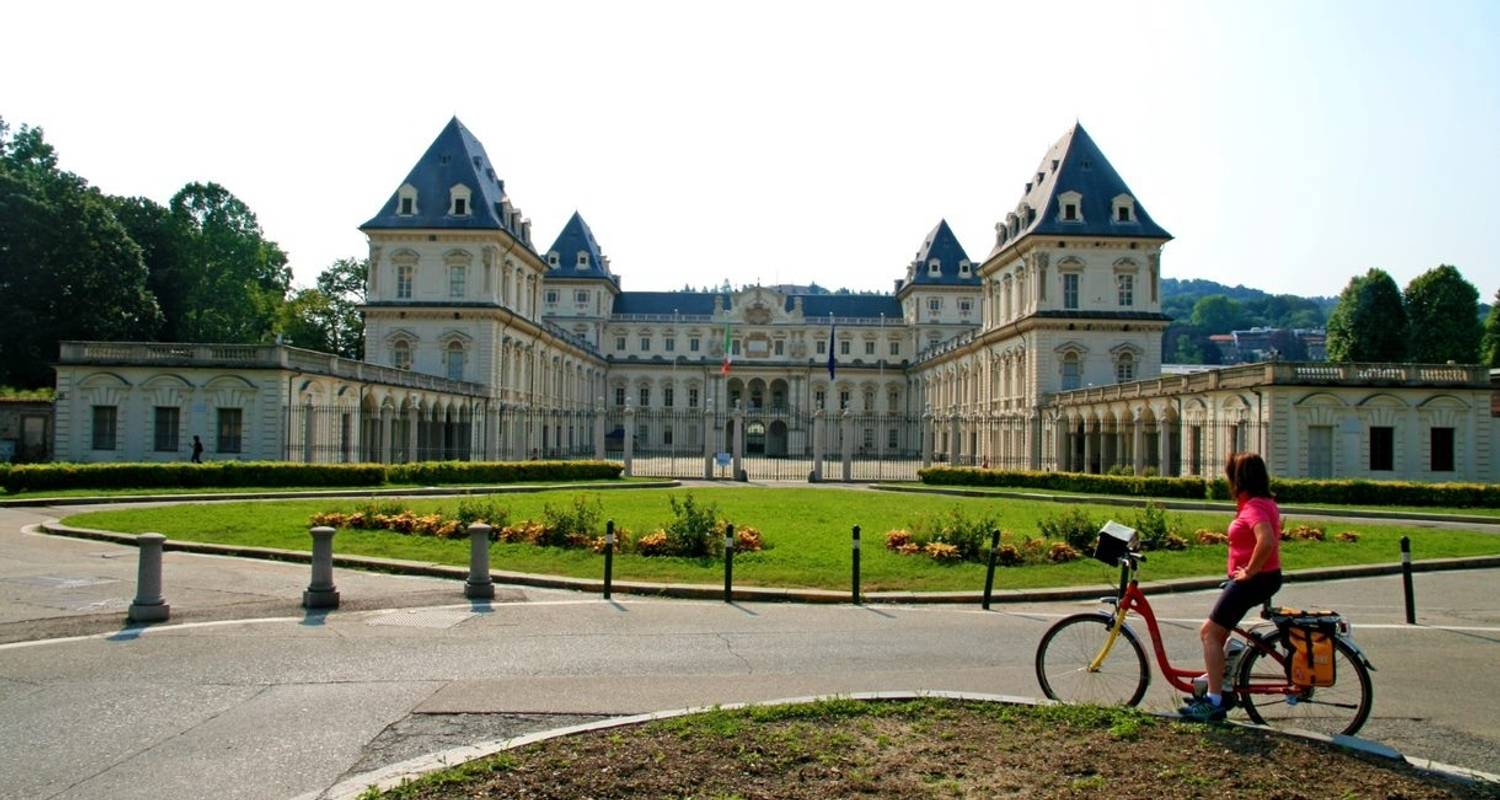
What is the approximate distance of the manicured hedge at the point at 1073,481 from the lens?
32.9 m

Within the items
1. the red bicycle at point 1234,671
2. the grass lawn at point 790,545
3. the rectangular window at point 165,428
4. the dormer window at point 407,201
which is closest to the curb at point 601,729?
the red bicycle at point 1234,671

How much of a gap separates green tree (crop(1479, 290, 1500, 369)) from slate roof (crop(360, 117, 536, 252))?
60741 millimetres

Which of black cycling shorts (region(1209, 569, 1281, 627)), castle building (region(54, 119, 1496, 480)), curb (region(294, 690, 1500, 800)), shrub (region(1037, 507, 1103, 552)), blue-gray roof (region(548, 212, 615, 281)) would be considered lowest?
curb (region(294, 690, 1500, 800))

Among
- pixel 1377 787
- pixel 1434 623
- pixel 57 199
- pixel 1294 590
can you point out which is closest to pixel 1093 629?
pixel 1377 787

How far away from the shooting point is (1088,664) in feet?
26.0

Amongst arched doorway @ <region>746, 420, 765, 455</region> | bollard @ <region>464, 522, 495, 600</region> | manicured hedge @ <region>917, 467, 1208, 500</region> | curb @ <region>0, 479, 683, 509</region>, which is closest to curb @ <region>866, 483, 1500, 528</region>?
manicured hedge @ <region>917, 467, 1208, 500</region>

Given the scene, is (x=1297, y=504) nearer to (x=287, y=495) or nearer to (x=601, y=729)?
(x=287, y=495)

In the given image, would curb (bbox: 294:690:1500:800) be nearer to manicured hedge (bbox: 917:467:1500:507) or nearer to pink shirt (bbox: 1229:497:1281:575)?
pink shirt (bbox: 1229:497:1281:575)

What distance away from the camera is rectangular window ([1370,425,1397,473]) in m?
36.1

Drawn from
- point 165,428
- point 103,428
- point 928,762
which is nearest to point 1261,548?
point 928,762

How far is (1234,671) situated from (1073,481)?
29.6 m

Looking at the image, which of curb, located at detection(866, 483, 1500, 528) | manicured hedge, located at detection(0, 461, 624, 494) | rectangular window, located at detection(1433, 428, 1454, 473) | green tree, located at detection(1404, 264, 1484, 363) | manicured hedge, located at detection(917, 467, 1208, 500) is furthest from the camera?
green tree, located at detection(1404, 264, 1484, 363)

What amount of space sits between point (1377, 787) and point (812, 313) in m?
95.9

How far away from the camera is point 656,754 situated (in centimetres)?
636
